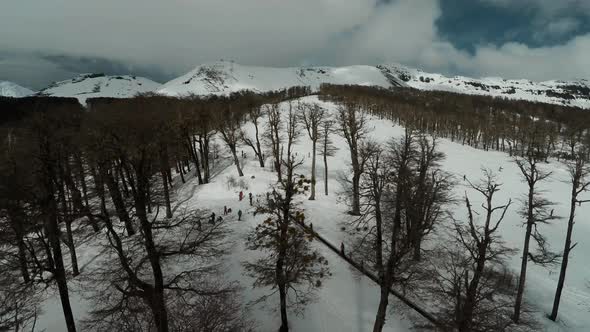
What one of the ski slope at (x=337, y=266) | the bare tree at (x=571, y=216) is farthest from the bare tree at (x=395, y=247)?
the bare tree at (x=571, y=216)

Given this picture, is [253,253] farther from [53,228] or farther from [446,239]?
[446,239]

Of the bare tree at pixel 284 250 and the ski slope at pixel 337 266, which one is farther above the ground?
the bare tree at pixel 284 250

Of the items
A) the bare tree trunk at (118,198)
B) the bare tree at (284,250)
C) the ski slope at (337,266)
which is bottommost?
the ski slope at (337,266)

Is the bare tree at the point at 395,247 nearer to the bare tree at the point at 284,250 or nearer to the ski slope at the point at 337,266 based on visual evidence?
the ski slope at the point at 337,266

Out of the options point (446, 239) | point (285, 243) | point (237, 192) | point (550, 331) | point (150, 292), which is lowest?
point (550, 331)

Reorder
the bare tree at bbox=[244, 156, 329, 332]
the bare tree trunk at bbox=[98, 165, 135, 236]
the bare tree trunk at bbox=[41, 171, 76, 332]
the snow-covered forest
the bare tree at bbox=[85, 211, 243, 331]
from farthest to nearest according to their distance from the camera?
the bare tree at bbox=[244, 156, 329, 332]
the snow-covered forest
the bare tree trunk at bbox=[41, 171, 76, 332]
the bare tree trunk at bbox=[98, 165, 135, 236]
the bare tree at bbox=[85, 211, 243, 331]

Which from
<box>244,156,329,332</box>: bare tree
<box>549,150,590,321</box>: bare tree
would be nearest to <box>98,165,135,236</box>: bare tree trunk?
<box>244,156,329,332</box>: bare tree

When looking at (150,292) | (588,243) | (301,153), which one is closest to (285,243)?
(150,292)

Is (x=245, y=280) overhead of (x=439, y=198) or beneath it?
beneath

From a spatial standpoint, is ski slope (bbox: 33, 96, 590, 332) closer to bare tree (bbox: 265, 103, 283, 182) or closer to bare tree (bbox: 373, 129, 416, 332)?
bare tree (bbox: 373, 129, 416, 332)

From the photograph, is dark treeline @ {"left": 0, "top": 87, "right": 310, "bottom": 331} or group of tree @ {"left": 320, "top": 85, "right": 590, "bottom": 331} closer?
dark treeline @ {"left": 0, "top": 87, "right": 310, "bottom": 331}

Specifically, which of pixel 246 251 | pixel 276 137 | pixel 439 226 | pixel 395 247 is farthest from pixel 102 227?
pixel 439 226
